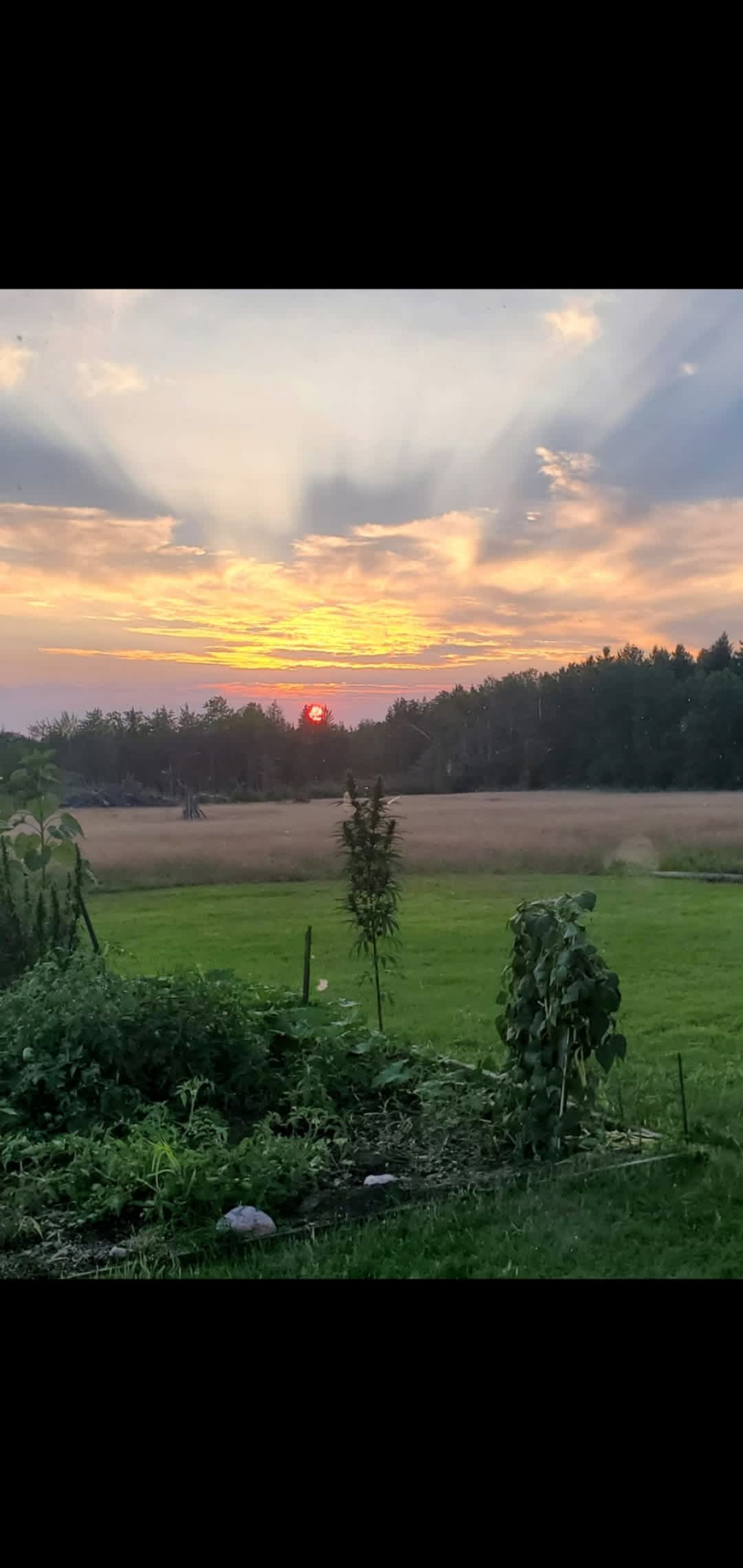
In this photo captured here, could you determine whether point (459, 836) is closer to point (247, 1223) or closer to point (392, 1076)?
point (392, 1076)

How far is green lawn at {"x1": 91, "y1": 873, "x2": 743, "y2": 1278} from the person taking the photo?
244cm

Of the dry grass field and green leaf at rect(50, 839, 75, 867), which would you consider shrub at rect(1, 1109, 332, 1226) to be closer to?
the dry grass field

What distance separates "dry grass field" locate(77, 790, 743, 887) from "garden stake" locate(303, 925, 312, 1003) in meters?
0.21

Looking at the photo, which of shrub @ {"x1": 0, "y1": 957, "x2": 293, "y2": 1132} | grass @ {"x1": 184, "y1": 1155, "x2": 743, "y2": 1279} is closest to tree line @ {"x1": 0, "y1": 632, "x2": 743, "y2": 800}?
shrub @ {"x1": 0, "y1": 957, "x2": 293, "y2": 1132}

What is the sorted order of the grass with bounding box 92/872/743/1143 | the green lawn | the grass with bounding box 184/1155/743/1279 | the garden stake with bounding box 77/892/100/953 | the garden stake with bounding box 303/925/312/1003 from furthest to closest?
the garden stake with bounding box 77/892/100/953 < the garden stake with bounding box 303/925/312/1003 < the grass with bounding box 92/872/743/1143 < the green lawn < the grass with bounding box 184/1155/743/1279

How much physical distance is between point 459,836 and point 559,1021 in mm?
731

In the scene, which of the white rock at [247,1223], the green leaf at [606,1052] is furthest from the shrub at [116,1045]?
the green leaf at [606,1052]

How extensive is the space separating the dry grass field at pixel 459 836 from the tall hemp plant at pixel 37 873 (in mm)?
152

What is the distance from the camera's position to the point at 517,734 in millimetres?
3207

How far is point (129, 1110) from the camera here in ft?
9.28

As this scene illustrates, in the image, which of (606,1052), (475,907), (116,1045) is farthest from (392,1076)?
(116,1045)

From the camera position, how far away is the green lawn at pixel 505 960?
2.44 meters

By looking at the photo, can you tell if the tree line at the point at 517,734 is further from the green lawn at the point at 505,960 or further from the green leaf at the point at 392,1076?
the green leaf at the point at 392,1076

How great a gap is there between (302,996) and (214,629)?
1331 millimetres
